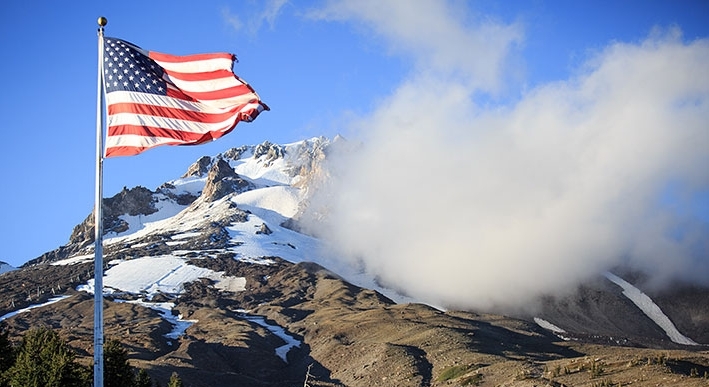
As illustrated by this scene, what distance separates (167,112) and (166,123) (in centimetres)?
33


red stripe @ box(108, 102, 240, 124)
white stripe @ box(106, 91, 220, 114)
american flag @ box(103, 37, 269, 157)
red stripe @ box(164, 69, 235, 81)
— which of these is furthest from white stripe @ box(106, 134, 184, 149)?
red stripe @ box(164, 69, 235, 81)

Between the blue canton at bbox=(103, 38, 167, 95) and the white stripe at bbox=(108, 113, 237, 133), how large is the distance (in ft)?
2.39

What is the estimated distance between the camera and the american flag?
18016mm

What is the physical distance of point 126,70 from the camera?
18.1m

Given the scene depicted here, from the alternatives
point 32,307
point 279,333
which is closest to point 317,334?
point 279,333

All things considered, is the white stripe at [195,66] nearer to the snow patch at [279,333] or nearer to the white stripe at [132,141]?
the white stripe at [132,141]

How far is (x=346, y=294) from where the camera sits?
168875mm

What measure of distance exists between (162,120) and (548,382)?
148ft

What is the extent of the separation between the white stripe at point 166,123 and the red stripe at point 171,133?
91 mm

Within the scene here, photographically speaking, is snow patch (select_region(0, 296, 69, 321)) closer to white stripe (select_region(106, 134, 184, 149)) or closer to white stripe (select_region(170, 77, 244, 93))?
white stripe (select_region(106, 134, 184, 149))

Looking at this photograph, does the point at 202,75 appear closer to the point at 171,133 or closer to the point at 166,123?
the point at 166,123

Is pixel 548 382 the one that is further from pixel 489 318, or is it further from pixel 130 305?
pixel 130 305

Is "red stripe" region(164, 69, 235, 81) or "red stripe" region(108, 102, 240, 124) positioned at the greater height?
"red stripe" region(164, 69, 235, 81)

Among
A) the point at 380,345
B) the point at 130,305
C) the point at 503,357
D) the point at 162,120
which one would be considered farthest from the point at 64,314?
the point at 162,120
